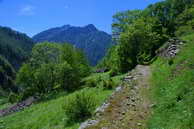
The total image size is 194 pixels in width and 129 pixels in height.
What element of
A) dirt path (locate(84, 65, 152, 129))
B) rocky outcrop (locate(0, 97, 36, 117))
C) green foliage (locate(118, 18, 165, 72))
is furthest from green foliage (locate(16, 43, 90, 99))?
dirt path (locate(84, 65, 152, 129))

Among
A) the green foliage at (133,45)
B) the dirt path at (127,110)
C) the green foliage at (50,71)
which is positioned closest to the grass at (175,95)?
the dirt path at (127,110)

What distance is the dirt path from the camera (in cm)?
1084

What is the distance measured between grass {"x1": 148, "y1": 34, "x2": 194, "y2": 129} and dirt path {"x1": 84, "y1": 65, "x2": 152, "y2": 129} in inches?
21.1

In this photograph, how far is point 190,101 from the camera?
432 inches

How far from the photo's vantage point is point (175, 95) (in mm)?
12695

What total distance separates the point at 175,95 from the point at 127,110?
9.66 feet

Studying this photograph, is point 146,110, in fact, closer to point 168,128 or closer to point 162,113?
point 162,113

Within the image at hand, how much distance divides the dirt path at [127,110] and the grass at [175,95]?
54 centimetres

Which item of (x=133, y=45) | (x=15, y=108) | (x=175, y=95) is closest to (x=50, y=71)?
(x=15, y=108)

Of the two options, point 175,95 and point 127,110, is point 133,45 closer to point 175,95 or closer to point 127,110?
point 175,95

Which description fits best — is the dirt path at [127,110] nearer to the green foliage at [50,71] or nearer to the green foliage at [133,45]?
the green foliage at [133,45]

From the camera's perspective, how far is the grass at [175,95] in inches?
396

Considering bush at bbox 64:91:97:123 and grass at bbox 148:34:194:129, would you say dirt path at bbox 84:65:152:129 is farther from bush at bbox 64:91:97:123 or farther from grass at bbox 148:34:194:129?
bush at bbox 64:91:97:123

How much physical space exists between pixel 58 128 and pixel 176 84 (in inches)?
335
